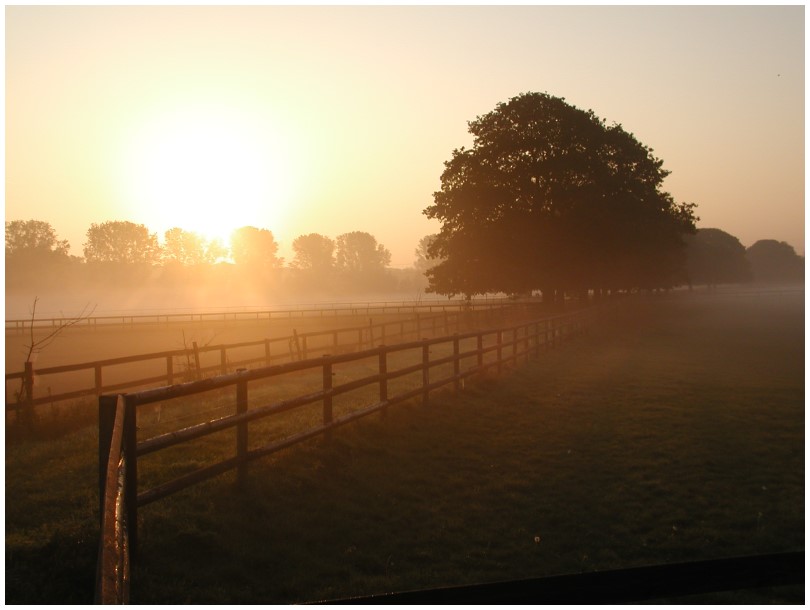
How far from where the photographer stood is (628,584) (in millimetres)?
3395

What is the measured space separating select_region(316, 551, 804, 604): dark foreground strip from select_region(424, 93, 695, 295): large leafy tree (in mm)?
34241

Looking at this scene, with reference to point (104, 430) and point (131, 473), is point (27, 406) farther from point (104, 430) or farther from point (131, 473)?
point (104, 430)

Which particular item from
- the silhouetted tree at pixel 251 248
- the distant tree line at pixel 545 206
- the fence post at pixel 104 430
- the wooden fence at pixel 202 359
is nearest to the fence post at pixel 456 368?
the wooden fence at pixel 202 359

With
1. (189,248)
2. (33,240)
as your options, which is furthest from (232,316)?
(189,248)

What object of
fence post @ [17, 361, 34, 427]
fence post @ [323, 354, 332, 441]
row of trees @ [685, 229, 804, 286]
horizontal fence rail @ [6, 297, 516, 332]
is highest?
row of trees @ [685, 229, 804, 286]

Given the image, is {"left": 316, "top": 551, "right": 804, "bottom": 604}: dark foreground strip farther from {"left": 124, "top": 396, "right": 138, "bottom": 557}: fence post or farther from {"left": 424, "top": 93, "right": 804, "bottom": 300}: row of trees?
{"left": 424, "top": 93, "right": 804, "bottom": 300}: row of trees

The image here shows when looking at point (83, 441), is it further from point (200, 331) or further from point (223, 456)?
point (200, 331)

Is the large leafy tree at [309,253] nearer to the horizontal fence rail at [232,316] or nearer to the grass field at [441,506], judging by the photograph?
the horizontal fence rail at [232,316]

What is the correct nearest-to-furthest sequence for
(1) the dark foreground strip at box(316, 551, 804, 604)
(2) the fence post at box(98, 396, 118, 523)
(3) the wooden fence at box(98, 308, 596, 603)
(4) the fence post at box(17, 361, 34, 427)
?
1. (1) the dark foreground strip at box(316, 551, 804, 604)
2. (3) the wooden fence at box(98, 308, 596, 603)
3. (2) the fence post at box(98, 396, 118, 523)
4. (4) the fence post at box(17, 361, 34, 427)

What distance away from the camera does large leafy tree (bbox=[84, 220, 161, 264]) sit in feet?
373

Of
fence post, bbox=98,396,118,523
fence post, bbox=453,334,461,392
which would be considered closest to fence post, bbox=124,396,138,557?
fence post, bbox=98,396,118,523

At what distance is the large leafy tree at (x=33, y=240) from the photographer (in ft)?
311

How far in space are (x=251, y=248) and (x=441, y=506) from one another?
149360mm

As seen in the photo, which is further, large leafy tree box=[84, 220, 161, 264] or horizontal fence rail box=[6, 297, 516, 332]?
large leafy tree box=[84, 220, 161, 264]
